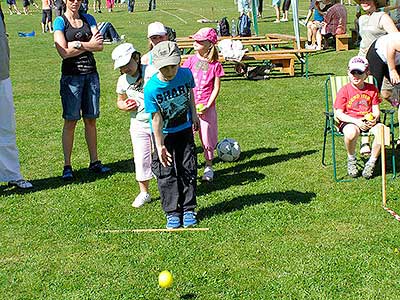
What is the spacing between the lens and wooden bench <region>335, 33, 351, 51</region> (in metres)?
16.3

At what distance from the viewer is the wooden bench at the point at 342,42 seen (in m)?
16.3

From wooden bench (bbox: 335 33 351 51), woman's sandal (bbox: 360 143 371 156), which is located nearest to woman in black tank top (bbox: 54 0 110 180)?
woman's sandal (bbox: 360 143 371 156)

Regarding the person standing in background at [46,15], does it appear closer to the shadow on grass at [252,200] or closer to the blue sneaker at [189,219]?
the shadow on grass at [252,200]

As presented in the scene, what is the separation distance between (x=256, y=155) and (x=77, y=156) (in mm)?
2347

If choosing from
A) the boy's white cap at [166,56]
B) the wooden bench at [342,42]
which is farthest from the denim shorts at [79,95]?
the wooden bench at [342,42]

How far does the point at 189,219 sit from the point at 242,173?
163cm

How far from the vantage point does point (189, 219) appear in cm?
540

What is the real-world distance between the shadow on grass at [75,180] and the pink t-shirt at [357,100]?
8.44 ft

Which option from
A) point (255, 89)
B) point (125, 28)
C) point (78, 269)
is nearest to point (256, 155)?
point (78, 269)

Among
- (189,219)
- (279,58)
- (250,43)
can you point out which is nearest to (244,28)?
(250,43)

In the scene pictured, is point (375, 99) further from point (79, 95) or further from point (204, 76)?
point (79, 95)

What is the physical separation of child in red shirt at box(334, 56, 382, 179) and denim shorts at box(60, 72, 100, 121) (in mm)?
2671

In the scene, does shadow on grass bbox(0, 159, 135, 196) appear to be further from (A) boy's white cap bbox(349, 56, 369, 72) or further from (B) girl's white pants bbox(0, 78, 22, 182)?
(A) boy's white cap bbox(349, 56, 369, 72)

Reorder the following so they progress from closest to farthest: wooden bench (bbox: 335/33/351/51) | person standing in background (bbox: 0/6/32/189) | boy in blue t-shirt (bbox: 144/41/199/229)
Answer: boy in blue t-shirt (bbox: 144/41/199/229) < person standing in background (bbox: 0/6/32/189) < wooden bench (bbox: 335/33/351/51)
